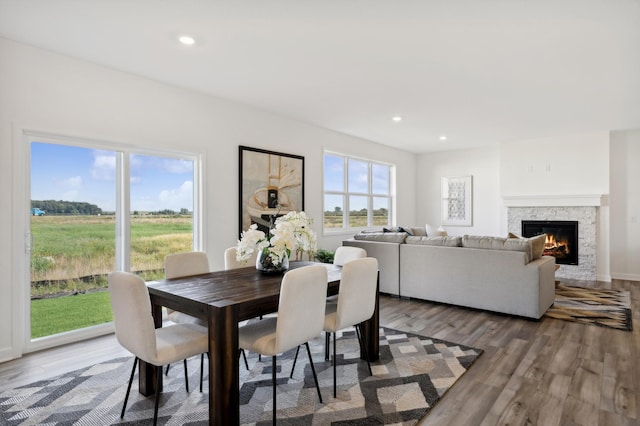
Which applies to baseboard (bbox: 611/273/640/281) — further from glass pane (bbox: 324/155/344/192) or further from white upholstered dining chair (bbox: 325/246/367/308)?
white upholstered dining chair (bbox: 325/246/367/308)

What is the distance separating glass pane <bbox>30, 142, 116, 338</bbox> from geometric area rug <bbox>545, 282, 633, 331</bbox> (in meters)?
4.87

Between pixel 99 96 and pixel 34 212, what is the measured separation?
3.98 feet

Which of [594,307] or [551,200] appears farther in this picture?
[551,200]

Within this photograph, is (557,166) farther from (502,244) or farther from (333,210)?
(333,210)

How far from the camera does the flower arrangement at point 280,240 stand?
265 centimetres

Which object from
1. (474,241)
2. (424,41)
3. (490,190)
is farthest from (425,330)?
(490,190)

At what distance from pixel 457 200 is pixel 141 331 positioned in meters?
7.47

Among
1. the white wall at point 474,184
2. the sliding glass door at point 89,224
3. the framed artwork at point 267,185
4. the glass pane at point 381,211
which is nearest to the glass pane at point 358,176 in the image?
the glass pane at point 381,211

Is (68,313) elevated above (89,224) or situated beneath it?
situated beneath

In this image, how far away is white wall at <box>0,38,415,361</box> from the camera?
2.97m

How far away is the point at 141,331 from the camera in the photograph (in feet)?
6.28

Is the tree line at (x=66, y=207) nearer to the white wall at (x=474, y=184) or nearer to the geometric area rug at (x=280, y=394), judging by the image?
the geometric area rug at (x=280, y=394)

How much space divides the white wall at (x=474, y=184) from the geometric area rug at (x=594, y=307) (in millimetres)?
2230

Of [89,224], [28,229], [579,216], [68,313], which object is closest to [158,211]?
[89,224]
